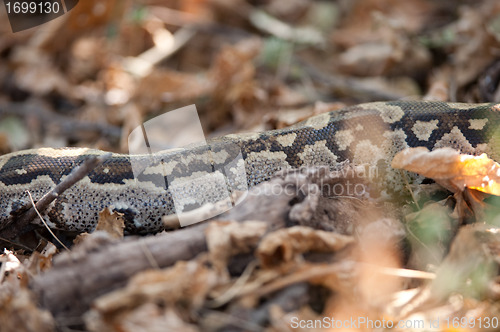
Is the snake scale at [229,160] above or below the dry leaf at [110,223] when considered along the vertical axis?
above

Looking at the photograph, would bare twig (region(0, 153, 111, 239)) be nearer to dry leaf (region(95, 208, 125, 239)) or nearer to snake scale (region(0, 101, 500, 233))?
snake scale (region(0, 101, 500, 233))

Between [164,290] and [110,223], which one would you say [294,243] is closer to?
[164,290]

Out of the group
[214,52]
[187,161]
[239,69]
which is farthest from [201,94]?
[187,161]

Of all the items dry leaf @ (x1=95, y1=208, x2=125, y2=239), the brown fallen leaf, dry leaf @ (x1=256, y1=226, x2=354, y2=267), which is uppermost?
the brown fallen leaf

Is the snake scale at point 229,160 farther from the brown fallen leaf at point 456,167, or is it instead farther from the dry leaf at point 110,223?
the brown fallen leaf at point 456,167

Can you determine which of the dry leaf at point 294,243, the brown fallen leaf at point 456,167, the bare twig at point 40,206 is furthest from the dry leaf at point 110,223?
the brown fallen leaf at point 456,167

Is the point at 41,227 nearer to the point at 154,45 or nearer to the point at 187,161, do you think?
the point at 187,161

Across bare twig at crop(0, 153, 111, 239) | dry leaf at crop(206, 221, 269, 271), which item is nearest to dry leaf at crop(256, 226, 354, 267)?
dry leaf at crop(206, 221, 269, 271)
